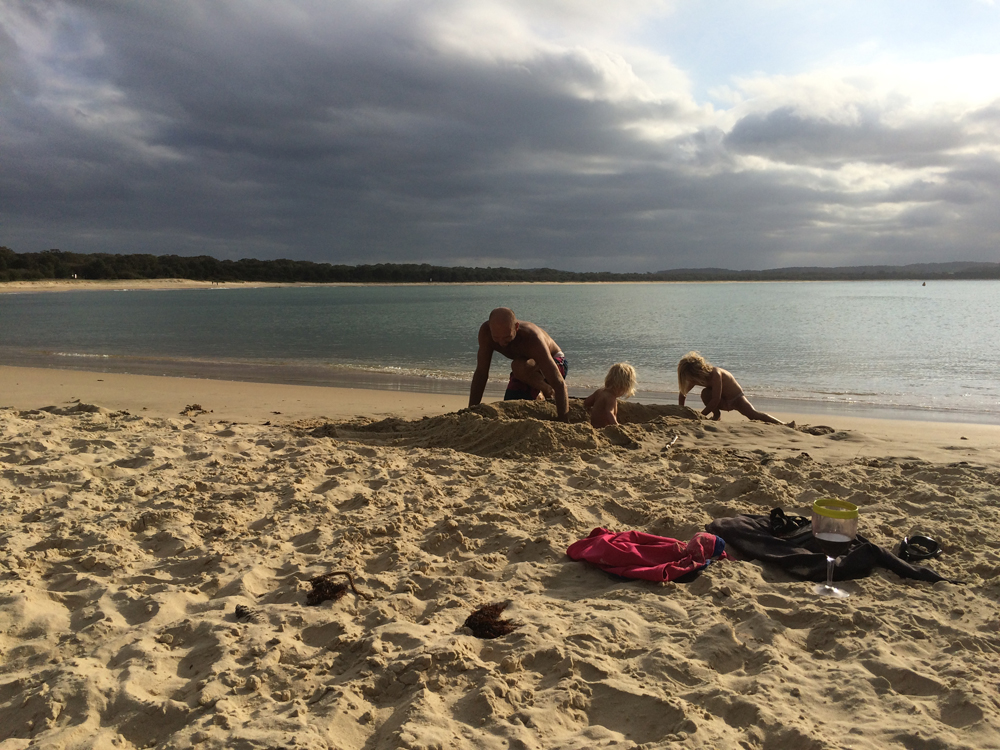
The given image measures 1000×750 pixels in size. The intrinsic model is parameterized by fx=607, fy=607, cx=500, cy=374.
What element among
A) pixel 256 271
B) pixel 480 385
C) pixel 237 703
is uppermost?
pixel 256 271

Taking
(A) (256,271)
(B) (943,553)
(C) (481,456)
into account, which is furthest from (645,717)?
(A) (256,271)

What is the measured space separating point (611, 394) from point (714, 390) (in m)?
1.93

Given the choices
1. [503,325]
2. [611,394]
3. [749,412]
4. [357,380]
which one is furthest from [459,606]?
[357,380]

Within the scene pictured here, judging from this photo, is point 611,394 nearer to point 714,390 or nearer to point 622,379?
point 622,379

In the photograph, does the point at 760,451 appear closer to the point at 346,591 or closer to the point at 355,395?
the point at 346,591

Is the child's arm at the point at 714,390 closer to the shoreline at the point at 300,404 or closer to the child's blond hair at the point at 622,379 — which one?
the shoreline at the point at 300,404

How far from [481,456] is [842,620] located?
348cm

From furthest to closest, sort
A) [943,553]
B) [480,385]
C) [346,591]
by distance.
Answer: [480,385] → [943,553] → [346,591]

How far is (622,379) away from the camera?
6645 millimetres

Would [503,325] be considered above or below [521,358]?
above

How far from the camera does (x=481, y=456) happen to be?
5.88 m

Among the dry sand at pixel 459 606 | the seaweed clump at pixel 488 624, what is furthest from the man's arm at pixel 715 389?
the seaweed clump at pixel 488 624

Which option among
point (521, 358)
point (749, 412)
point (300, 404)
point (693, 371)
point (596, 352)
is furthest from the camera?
point (596, 352)

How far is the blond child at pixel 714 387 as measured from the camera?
26.0ft
